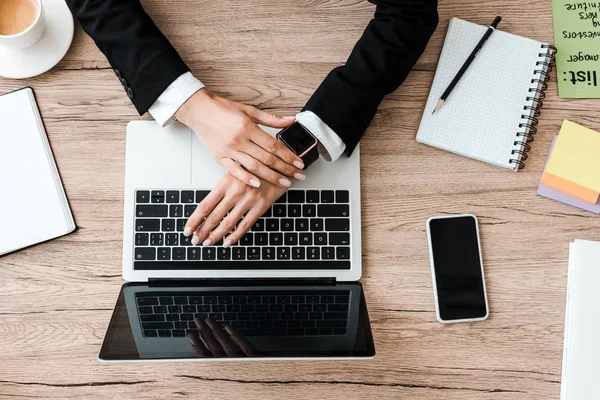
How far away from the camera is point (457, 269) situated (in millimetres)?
917

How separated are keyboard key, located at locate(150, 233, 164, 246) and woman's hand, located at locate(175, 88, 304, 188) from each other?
0.15 meters

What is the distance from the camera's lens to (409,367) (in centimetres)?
90

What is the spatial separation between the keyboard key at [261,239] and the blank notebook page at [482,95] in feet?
0.99

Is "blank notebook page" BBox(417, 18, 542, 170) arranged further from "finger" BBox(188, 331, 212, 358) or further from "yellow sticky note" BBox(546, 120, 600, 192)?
"finger" BBox(188, 331, 212, 358)

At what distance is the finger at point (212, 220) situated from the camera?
891mm

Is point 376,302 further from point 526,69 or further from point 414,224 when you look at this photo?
point 526,69

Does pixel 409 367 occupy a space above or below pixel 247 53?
below

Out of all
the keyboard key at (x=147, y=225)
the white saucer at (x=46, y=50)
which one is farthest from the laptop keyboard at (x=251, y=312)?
the white saucer at (x=46, y=50)

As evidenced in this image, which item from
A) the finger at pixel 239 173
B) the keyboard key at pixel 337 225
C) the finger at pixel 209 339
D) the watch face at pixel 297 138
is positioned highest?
the watch face at pixel 297 138

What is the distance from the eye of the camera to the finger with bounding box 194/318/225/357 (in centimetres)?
81

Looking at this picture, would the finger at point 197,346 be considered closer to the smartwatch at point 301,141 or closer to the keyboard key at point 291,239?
the keyboard key at point 291,239

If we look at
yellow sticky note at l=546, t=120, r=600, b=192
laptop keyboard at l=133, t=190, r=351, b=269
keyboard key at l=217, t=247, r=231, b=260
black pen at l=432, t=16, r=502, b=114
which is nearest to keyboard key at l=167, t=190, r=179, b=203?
laptop keyboard at l=133, t=190, r=351, b=269

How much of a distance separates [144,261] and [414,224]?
0.44 meters

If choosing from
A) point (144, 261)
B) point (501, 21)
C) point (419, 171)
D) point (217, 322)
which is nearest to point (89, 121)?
point (144, 261)
